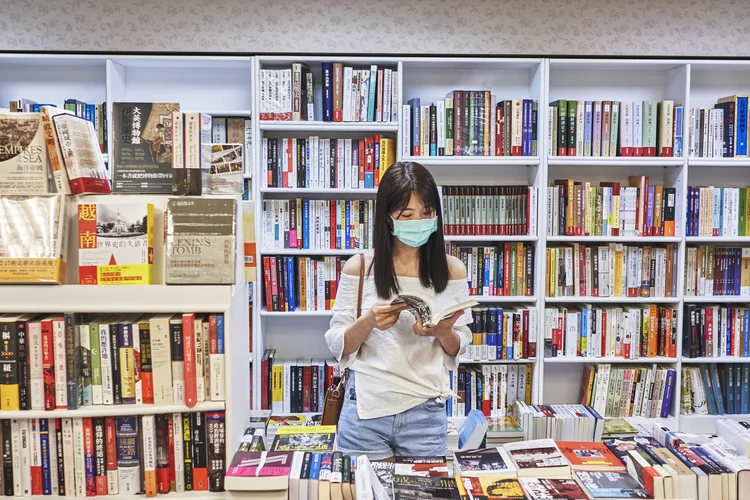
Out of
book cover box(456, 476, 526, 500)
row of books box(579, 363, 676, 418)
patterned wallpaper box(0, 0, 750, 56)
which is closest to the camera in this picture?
book cover box(456, 476, 526, 500)

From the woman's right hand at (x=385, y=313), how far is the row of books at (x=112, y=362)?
0.41 metres

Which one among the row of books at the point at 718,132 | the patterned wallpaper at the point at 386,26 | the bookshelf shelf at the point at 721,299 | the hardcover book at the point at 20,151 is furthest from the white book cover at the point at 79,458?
the row of books at the point at 718,132

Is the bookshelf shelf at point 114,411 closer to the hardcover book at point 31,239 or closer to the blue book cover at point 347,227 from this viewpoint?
the hardcover book at point 31,239

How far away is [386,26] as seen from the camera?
3.19 metres

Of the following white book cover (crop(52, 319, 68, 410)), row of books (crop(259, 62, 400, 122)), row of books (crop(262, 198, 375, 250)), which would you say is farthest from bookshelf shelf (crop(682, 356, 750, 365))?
white book cover (crop(52, 319, 68, 410))

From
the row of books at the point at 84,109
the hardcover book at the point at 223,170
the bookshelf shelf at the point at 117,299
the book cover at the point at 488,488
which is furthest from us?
the row of books at the point at 84,109

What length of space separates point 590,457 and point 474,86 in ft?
7.81

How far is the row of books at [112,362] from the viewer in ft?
4.50

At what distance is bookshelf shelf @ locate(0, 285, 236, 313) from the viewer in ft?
4.56

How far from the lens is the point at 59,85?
127 inches

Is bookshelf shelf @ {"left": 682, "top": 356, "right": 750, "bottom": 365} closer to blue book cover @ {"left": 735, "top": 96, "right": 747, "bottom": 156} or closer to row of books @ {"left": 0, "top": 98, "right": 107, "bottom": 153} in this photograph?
blue book cover @ {"left": 735, "top": 96, "right": 747, "bottom": 156}

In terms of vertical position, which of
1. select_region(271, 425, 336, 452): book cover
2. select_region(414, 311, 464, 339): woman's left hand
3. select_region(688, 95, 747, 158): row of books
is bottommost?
select_region(271, 425, 336, 452): book cover

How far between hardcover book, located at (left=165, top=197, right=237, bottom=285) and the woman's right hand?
392 mm

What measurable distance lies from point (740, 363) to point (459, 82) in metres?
2.23
